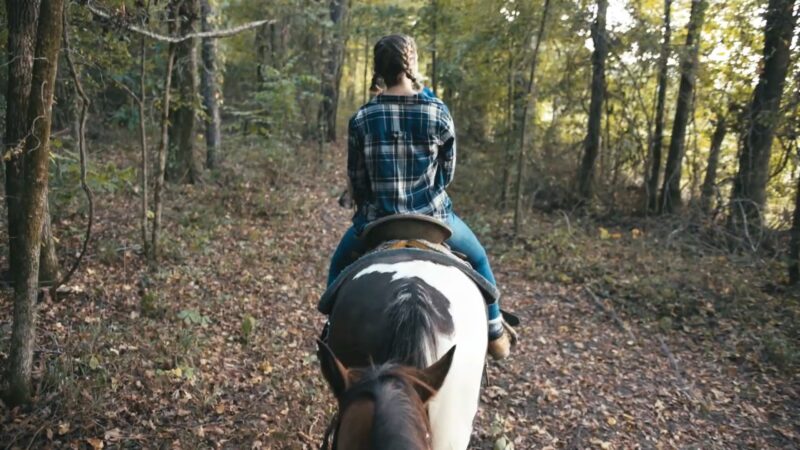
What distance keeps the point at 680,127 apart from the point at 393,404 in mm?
13492

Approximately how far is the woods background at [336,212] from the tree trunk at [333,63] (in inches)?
9.0

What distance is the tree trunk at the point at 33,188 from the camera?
356cm

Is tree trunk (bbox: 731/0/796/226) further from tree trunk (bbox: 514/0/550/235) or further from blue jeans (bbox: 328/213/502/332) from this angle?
blue jeans (bbox: 328/213/502/332)

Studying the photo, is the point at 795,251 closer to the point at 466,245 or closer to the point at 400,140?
the point at 466,245

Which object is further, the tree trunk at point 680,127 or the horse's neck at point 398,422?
the tree trunk at point 680,127

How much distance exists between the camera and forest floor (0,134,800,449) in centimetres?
443

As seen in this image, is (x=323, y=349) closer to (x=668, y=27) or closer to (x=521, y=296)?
(x=521, y=296)

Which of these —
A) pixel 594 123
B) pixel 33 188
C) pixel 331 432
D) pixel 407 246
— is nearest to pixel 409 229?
pixel 407 246

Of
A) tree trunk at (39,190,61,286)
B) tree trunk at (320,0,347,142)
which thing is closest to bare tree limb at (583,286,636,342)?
tree trunk at (39,190,61,286)

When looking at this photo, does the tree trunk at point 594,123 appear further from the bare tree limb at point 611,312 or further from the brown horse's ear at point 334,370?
the brown horse's ear at point 334,370

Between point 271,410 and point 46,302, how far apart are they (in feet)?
8.73

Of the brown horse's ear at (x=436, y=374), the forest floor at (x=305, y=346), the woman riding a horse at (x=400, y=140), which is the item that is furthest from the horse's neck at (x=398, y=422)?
the forest floor at (x=305, y=346)

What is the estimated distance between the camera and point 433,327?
7.68ft

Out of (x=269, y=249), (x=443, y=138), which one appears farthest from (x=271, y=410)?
(x=269, y=249)
